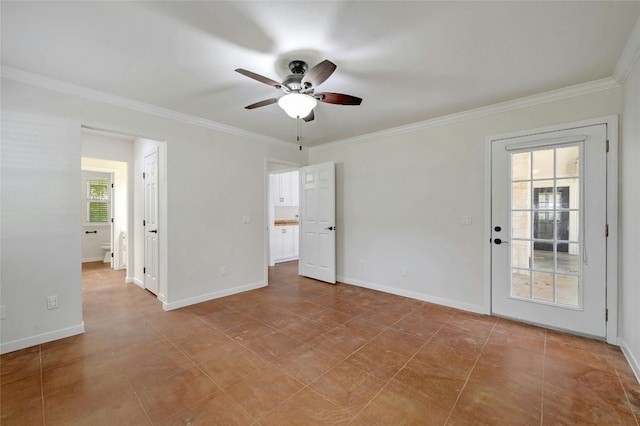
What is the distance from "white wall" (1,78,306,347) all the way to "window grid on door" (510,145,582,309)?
11.1 ft

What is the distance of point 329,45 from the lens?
2.00 m

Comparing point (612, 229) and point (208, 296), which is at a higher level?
point (612, 229)

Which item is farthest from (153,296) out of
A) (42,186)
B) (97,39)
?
(97,39)

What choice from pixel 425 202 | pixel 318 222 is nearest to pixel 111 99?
pixel 318 222

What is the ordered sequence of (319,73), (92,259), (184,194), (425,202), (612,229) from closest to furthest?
(319,73)
(612,229)
(184,194)
(425,202)
(92,259)

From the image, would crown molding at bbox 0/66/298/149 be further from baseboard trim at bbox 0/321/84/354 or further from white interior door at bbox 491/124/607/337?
white interior door at bbox 491/124/607/337

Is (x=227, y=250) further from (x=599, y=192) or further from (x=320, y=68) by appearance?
(x=599, y=192)

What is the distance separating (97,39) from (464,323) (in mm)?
4155

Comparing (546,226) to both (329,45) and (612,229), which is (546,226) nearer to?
(612,229)

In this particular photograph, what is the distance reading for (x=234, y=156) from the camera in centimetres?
405

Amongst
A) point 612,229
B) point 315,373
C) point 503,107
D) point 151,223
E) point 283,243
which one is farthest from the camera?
point 283,243

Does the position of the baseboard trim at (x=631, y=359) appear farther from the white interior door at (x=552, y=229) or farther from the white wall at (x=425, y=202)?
the white wall at (x=425, y=202)

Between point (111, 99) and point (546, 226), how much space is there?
4.80 meters

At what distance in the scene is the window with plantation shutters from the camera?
6.68m
